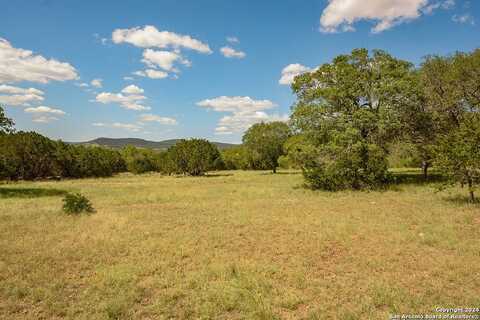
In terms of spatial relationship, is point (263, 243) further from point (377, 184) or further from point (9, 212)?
point (377, 184)

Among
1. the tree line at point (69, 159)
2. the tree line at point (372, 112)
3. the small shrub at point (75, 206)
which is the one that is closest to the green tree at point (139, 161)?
the tree line at point (69, 159)

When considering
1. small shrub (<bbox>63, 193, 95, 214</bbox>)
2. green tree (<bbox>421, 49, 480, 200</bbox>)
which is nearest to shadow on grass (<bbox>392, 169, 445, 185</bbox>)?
green tree (<bbox>421, 49, 480, 200</bbox>)

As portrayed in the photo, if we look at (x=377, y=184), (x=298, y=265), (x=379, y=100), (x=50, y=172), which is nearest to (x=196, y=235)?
(x=298, y=265)

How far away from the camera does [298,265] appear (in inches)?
312

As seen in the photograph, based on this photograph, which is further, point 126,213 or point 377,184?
point 377,184

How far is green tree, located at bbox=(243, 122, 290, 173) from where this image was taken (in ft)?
173

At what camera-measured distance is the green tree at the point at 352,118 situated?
2147 centimetres

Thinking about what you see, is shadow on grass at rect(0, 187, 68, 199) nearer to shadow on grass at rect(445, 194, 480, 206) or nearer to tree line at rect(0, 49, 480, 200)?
tree line at rect(0, 49, 480, 200)

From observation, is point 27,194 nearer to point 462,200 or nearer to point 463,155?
point 463,155

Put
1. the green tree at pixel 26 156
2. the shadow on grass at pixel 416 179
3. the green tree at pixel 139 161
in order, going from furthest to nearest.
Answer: the green tree at pixel 139 161 < the green tree at pixel 26 156 < the shadow on grass at pixel 416 179

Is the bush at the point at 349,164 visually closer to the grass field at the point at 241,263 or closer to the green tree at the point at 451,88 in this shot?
the green tree at the point at 451,88

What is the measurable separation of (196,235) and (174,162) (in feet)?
146

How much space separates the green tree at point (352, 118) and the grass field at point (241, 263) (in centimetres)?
714

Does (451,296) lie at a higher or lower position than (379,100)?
lower
